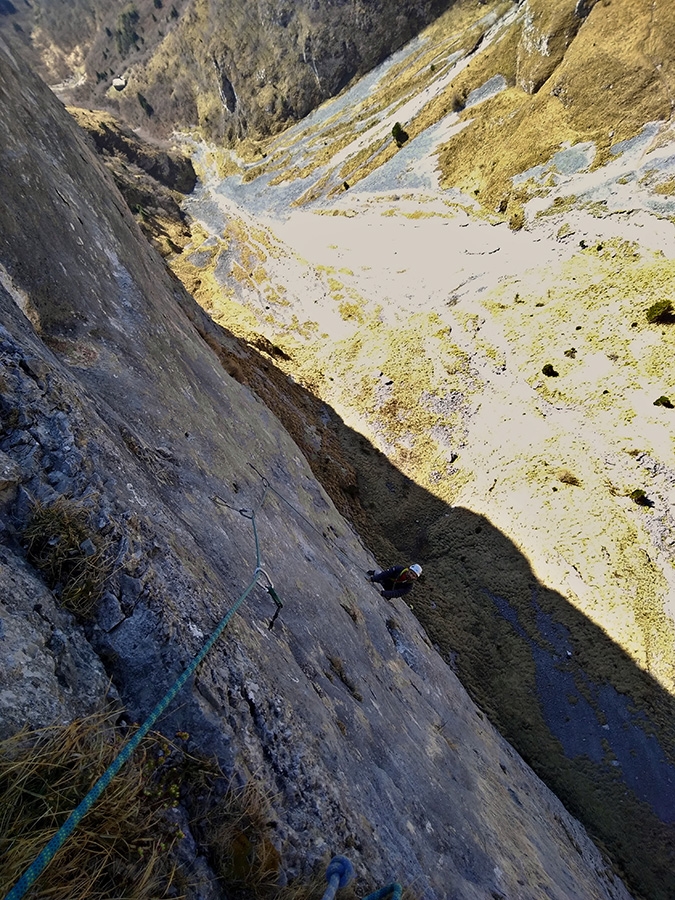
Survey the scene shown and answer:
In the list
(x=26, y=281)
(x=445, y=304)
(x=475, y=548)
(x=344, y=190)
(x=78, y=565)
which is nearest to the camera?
(x=78, y=565)

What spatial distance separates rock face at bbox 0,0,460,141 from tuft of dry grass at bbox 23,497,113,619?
117821mm

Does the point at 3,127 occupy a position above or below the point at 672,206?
below

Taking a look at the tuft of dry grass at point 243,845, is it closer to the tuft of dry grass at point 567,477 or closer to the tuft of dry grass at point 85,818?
the tuft of dry grass at point 85,818

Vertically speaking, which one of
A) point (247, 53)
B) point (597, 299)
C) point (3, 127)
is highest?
point (247, 53)

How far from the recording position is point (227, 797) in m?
5.10

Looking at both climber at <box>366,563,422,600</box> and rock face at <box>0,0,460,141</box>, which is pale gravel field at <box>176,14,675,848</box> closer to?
climber at <box>366,563,422,600</box>

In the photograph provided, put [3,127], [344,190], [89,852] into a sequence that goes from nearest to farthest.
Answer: [89,852] → [3,127] → [344,190]

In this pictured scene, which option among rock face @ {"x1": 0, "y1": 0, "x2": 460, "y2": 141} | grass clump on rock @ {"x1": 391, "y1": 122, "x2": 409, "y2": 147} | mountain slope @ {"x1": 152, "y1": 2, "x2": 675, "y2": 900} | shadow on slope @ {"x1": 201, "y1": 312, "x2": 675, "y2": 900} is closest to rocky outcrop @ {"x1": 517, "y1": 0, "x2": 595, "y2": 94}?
mountain slope @ {"x1": 152, "y1": 2, "x2": 675, "y2": 900}

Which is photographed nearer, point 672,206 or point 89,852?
point 89,852

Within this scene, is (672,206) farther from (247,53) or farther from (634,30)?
(247,53)

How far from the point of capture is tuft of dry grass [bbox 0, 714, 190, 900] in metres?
3.21

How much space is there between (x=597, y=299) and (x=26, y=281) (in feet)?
132

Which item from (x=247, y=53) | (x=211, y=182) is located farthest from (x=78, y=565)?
(x=247, y=53)

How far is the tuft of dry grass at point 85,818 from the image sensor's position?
10.5 feet
